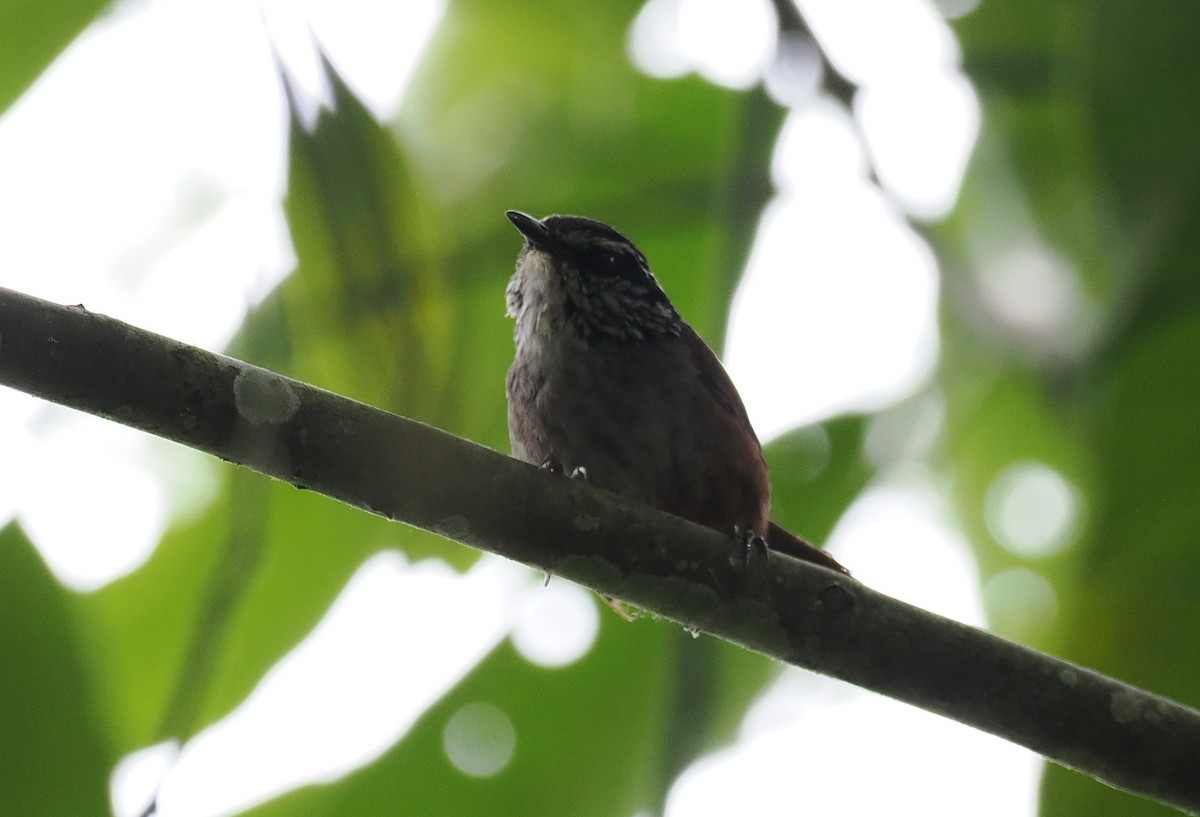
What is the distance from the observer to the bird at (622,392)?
2688mm

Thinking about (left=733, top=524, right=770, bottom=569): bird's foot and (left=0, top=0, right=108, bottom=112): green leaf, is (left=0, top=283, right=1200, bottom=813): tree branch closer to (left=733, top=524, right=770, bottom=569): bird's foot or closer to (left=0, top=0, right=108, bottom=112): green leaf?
(left=733, top=524, right=770, bottom=569): bird's foot

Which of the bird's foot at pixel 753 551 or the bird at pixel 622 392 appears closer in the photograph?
the bird's foot at pixel 753 551

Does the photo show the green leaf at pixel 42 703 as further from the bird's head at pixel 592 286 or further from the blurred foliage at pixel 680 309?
the bird's head at pixel 592 286

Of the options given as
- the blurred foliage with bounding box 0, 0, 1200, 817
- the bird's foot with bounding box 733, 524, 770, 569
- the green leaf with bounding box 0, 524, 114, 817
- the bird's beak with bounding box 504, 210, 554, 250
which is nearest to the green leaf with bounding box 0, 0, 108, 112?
the blurred foliage with bounding box 0, 0, 1200, 817

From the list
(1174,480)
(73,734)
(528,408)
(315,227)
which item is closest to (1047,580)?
(1174,480)

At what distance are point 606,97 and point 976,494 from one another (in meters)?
1.10

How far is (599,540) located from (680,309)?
0.94m

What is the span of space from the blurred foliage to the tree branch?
0.08m

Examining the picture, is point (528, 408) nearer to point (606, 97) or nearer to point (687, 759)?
point (606, 97)

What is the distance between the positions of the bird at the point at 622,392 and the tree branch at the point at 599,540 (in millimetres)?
508

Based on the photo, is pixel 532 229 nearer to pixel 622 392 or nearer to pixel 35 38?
pixel 622 392

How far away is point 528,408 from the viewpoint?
9.29 ft

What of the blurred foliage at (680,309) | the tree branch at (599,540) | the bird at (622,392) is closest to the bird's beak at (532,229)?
the bird at (622,392)

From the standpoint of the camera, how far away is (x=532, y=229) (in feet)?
9.07
